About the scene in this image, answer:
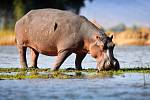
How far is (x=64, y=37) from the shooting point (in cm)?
1789

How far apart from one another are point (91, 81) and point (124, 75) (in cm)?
172

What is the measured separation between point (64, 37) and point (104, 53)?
1.51 m

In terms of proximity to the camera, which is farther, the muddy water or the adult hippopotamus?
the adult hippopotamus

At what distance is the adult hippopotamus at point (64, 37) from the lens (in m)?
17.1

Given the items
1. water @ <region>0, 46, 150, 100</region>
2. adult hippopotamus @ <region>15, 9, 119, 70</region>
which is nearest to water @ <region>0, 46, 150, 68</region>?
adult hippopotamus @ <region>15, 9, 119, 70</region>

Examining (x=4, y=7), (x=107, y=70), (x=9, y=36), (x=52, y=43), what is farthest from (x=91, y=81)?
(x=4, y=7)

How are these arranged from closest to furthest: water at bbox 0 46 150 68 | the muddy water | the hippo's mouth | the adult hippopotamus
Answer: the muddy water → the hippo's mouth → the adult hippopotamus → water at bbox 0 46 150 68

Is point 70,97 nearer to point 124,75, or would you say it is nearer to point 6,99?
point 6,99

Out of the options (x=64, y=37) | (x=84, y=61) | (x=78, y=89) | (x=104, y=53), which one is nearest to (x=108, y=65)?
(x=104, y=53)

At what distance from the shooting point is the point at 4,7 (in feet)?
261

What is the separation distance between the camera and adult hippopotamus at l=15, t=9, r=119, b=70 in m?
17.1

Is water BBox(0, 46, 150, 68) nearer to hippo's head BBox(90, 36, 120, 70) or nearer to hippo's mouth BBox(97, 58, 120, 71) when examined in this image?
hippo's head BBox(90, 36, 120, 70)

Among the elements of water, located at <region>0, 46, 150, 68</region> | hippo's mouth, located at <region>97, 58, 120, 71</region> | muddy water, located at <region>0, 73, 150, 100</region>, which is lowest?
muddy water, located at <region>0, 73, 150, 100</region>

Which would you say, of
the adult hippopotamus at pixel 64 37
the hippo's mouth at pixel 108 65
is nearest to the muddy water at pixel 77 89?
the hippo's mouth at pixel 108 65
